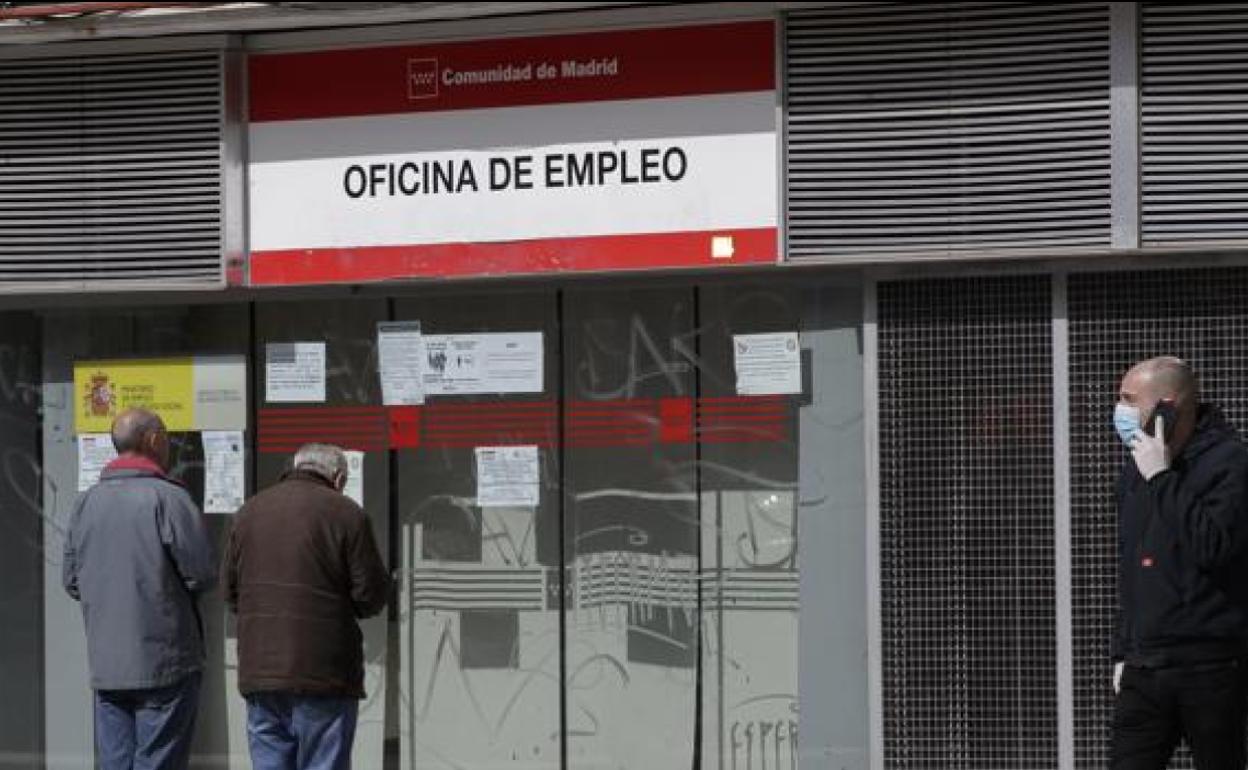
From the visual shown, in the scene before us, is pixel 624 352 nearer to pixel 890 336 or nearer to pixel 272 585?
pixel 890 336

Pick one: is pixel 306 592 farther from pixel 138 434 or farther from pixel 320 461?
pixel 138 434

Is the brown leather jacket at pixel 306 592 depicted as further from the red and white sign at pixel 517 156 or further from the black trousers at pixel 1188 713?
the black trousers at pixel 1188 713

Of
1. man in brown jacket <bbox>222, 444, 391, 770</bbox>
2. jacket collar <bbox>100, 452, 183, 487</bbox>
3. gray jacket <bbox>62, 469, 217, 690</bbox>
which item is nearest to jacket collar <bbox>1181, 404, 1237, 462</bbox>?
man in brown jacket <bbox>222, 444, 391, 770</bbox>

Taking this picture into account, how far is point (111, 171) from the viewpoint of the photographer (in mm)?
9719

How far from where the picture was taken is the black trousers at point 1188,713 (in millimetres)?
6578

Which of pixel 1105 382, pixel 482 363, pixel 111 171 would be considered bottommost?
pixel 1105 382

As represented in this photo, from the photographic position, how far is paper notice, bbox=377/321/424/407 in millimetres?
9625

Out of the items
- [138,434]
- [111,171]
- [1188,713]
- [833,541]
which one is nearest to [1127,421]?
[1188,713]

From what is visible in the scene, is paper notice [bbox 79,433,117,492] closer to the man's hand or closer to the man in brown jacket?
the man in brown jacket

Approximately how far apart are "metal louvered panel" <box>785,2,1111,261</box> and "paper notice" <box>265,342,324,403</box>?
2.41m

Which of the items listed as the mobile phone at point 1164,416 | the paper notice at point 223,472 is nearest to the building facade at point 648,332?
the paper notice at point 223,472

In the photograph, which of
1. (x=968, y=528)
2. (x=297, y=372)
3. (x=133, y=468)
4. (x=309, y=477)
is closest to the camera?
(x=309, y=477)

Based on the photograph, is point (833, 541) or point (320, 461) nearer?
point (320, 461)

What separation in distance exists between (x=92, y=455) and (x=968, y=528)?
424 cm
